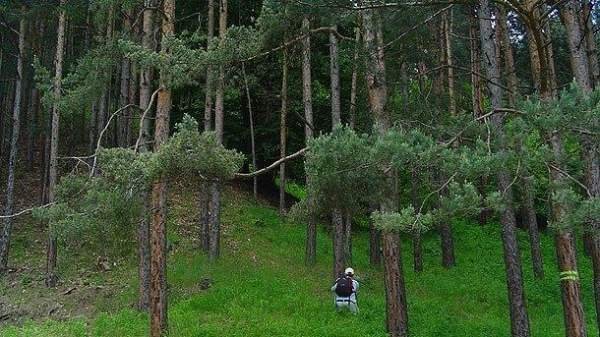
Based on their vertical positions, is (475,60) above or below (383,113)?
above

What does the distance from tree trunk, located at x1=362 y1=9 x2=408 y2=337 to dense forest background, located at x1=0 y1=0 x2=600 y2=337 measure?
0.04 meters

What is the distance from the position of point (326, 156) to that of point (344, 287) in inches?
241

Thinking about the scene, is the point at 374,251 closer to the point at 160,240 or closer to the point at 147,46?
the point at 160,240

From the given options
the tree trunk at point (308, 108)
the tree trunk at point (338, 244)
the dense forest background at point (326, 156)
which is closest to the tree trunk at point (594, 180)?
the dense forest background at point (326, 156)

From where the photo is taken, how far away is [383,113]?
10500mm

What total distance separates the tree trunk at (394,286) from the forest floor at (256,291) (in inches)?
33.9

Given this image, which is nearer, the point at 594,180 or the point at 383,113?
the point at 594,180

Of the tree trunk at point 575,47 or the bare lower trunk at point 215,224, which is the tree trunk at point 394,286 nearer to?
the tree trunk at point 575,47

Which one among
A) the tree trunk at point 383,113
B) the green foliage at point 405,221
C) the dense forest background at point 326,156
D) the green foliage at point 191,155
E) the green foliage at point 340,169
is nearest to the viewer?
the green foliage at point 405,221

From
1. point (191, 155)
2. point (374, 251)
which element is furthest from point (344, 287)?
point (374, 251)

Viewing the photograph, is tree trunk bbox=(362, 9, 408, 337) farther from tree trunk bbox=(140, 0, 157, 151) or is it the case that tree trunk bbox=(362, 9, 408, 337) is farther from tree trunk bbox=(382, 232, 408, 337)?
tree trunk bbox=(140, 0, 157, 151)

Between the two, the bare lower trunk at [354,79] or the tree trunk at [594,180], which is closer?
the tree trunk at [594,180]

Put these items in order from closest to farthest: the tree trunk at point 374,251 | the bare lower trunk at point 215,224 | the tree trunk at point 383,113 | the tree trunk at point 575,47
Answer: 1. the tree trunk at point 575,47
2. the tree trunk at point 383,113
3. the bare lower trunk at point 215,224
4. the tree trunk at point 374,251

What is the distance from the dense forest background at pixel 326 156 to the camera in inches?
296
